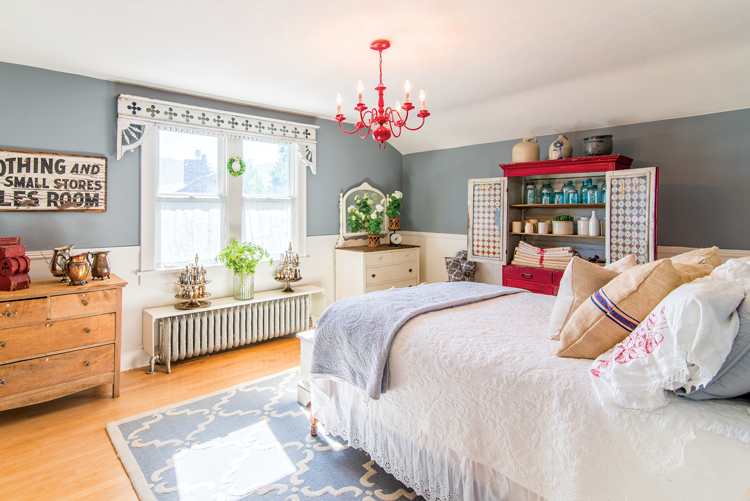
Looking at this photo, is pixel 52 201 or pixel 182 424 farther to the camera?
pixel 52 201

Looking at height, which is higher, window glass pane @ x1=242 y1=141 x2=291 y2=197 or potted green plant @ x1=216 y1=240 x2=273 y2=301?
window glass pane @ x1=242 y1=141 x2=291 y2=197

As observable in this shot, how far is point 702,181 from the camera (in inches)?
136

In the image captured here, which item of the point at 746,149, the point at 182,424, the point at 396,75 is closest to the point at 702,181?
the point at 746,149

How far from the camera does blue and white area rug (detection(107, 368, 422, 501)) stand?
6.76ft

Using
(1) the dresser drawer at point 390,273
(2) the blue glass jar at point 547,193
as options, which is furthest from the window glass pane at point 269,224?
(2) the blue glass jar at point 547,193

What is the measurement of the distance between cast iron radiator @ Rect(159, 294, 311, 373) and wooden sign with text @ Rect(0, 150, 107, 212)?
3.78 feet

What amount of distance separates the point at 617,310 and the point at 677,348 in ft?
1.06

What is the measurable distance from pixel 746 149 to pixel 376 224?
3.49 metres

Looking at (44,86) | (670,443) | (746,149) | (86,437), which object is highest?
(44,86)

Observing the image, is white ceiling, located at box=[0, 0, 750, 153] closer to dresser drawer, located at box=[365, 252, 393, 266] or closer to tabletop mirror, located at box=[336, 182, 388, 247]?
tabletop mirror, located at box=[336, 182, 388, 247]

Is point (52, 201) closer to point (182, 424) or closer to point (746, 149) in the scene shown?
point (182, 424)

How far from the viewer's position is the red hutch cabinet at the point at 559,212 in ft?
11.2

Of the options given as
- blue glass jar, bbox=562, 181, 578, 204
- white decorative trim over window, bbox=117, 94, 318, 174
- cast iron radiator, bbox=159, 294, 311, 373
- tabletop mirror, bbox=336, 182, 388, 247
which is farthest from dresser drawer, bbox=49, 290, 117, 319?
blue glass jar, bbox=562, 181, 578, 204

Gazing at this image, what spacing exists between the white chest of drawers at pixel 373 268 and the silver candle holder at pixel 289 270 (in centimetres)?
68
